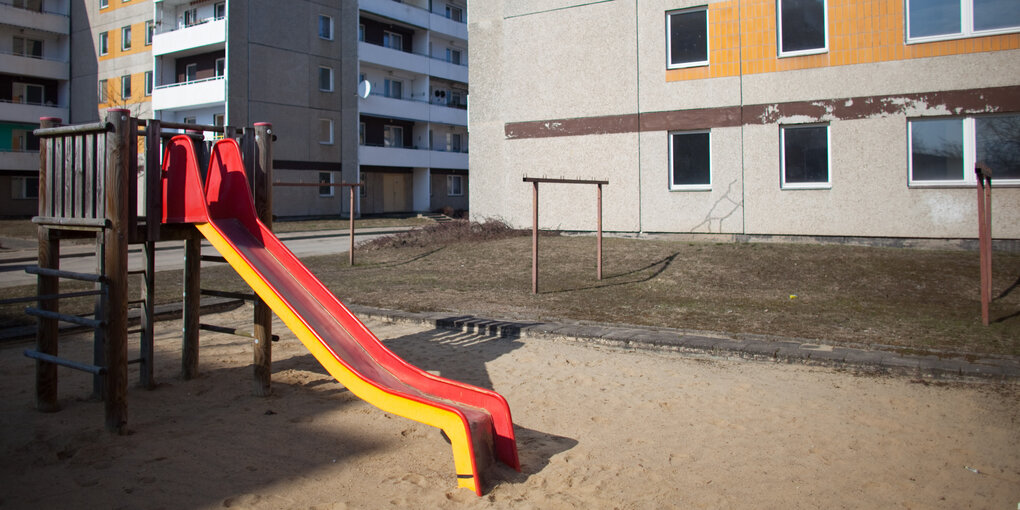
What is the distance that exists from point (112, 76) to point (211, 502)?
4421 cm

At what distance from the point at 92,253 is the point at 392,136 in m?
27.9

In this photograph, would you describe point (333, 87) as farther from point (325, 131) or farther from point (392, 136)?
point (392, 136)

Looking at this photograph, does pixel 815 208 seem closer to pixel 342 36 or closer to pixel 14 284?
pixel 14 284

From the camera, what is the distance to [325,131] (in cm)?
3978

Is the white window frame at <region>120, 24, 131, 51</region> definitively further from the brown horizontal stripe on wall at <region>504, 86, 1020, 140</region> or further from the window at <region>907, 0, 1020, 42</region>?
the window at <region>907, 0, 1020, 42</region>

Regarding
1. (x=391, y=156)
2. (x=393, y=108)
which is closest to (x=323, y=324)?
(x=391, y=156)

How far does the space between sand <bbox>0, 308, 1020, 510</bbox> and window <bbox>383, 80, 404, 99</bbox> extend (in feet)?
127

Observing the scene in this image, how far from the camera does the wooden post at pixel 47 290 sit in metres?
5.68

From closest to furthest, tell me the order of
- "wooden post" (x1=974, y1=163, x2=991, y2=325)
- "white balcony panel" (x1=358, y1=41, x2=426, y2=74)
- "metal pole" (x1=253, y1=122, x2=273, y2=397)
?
"metal pole" (x1=253, y1=122, x2=273, y2=397) → "wooden post" (x1=974, y1=163, x2=991, y2=325) → "white balcony panel" (x1=358, y1=41, x2=426, y2=74)

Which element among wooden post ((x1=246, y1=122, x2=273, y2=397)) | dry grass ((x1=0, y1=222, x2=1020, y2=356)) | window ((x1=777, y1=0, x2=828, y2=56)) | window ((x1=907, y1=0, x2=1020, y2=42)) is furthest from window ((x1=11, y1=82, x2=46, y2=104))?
window ((x1=907, y1=0, x2=1020, y2=42))

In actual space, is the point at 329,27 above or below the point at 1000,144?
above

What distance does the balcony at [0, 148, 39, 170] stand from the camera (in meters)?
39.9

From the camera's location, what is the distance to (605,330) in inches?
332

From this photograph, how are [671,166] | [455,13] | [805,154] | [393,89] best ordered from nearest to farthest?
[805,154]
[671,166]
[393,89]
[455,13]
